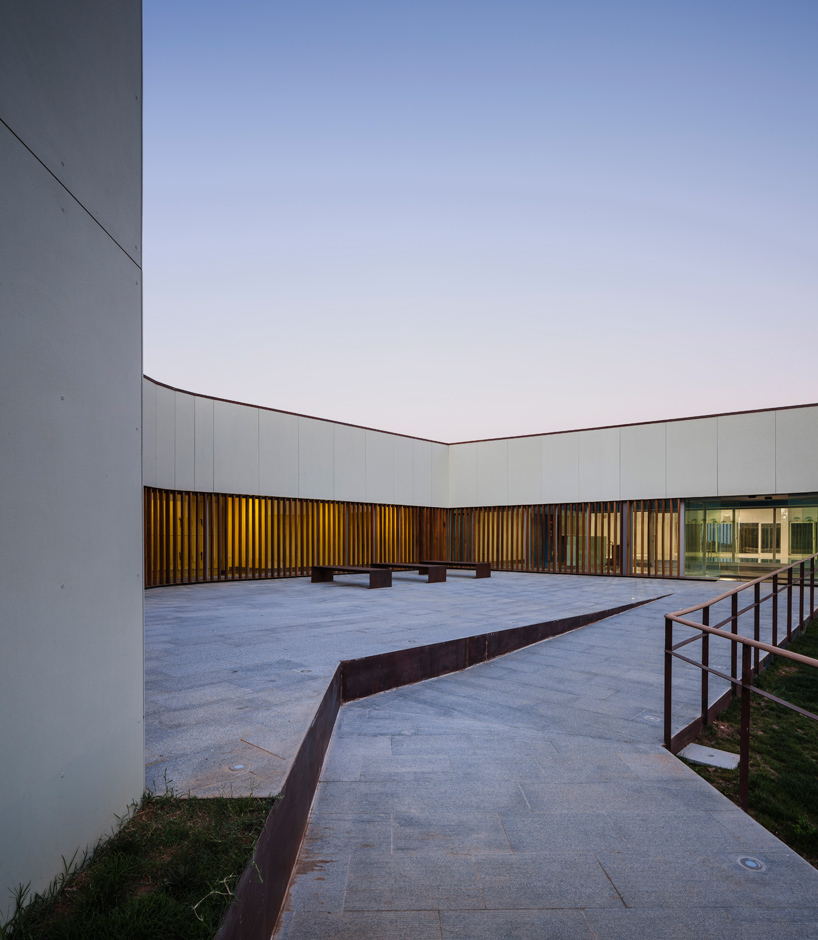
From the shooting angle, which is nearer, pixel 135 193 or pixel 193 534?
pixel 135 193

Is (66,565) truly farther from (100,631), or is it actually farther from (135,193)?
(135,193)

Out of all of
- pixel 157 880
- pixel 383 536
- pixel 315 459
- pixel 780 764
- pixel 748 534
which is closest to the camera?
pixel 157 880

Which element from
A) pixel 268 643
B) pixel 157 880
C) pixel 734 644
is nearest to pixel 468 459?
pixel 268 643

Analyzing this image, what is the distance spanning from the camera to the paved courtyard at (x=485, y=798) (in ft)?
6.75

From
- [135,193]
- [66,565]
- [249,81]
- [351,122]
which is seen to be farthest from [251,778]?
[351,122]

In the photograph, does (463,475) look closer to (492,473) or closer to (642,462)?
(492,473)

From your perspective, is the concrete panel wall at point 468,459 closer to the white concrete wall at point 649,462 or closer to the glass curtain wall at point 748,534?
the white concrete wall at point 649,462

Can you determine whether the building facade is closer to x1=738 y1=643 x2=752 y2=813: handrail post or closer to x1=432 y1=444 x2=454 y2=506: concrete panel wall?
x1=432 y1=444 x2=454 y2=506: concrete panel wall

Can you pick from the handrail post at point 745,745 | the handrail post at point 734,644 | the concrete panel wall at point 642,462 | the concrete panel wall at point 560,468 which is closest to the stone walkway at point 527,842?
the handrail post at point 745,745

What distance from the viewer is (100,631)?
79.4 inches

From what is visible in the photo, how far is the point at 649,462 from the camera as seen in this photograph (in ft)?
56.2

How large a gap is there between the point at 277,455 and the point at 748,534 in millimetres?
14014

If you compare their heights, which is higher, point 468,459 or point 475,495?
point 468,459

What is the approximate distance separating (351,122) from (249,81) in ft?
7.75
